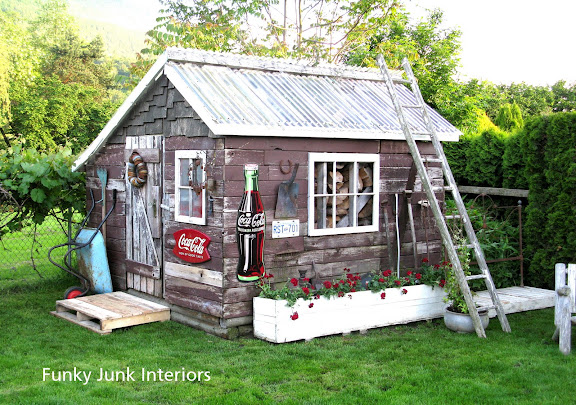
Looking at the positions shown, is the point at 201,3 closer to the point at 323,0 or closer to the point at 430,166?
the point at 323,0

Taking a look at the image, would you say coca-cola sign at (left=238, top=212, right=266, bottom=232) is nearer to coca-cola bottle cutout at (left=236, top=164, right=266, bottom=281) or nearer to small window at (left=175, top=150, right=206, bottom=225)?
coca-cola bottle cutout at (left=236, top=164, right=266, bottom=281)

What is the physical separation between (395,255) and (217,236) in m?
2.69

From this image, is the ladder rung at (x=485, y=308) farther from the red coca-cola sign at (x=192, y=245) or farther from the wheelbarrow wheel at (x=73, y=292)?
the wheelbarrow wheel at (x=73, y=292)

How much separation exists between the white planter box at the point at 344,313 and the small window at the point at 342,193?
0.98 m

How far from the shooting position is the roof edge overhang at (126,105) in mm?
7535

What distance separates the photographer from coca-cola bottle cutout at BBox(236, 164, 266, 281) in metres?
6.71

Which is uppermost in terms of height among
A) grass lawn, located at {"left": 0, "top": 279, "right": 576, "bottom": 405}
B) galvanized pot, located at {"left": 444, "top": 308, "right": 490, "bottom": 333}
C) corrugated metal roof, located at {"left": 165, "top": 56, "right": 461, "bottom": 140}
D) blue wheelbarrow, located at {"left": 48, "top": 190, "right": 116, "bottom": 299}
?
corrugated metal roof, located at {"left": 165, "top": 56, "right": 461, "bottom": 140}

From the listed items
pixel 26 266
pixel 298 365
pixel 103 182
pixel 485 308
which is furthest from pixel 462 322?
pixel 26 266

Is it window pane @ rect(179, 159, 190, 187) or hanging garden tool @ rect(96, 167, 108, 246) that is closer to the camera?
window pane @ rect(179, 159, 190, 187)

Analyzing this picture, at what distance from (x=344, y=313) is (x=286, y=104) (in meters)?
2.68

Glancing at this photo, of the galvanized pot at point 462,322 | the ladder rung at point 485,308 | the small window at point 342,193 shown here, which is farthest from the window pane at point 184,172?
the ladder rung at point 485,308

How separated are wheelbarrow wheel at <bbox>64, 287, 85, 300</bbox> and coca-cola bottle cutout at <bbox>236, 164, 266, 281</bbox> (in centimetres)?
295

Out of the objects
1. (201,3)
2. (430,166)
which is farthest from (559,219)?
(201,3)

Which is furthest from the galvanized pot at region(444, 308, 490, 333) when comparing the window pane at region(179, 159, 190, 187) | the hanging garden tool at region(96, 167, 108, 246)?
the hanging garden tool at region(96, 167, 108, 246)
